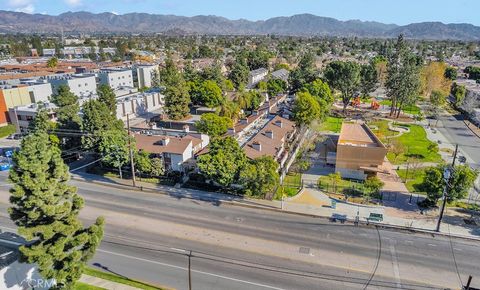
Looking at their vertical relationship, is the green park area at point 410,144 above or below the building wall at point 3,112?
below

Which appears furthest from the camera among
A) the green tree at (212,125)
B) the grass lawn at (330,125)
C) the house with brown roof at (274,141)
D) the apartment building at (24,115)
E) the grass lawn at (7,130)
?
the grass lawn at (330,125)

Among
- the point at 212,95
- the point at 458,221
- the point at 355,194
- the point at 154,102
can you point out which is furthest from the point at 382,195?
the point at 154,102

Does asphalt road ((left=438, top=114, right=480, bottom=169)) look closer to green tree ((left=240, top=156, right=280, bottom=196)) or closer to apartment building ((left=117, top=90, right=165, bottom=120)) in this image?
green tree ((left=240, top=156, right=280, bottom=196))

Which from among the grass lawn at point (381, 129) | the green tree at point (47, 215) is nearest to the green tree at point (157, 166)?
the green tree at point (47, 215)

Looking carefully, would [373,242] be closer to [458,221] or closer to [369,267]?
[369,267]

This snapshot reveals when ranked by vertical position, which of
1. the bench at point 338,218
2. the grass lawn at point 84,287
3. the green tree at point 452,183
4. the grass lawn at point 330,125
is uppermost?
the green tree at point 452,183

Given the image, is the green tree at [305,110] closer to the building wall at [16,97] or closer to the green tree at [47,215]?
the green tree at [47,215]
